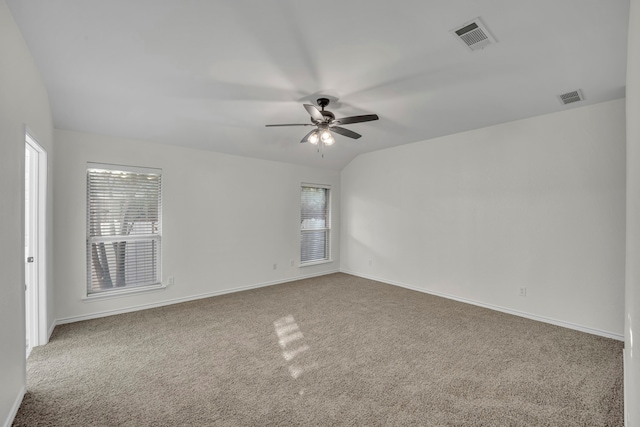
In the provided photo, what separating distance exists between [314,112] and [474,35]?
145cm

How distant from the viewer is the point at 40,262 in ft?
9.41

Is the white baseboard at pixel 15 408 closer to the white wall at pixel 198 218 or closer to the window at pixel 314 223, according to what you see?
the white wall at pixel 198 218

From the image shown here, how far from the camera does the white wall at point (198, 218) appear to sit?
3.45m

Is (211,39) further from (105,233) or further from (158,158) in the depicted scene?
(105,233)

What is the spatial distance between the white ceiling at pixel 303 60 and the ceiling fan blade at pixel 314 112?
29cm

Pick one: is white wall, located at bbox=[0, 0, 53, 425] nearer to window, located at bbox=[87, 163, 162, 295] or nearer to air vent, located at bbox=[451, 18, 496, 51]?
window, located at bbox=[87, 163, 162, 295]

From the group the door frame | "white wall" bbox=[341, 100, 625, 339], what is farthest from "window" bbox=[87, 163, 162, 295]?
"white wall" bbox=[341, 100, 625, 339]

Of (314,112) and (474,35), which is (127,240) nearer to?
(314,112)

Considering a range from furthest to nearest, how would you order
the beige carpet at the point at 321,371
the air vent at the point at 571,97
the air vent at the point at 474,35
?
the air vent at the point at 571,97 → the air vent at the point at 474,35 → the beige carpet at the point at 321,371

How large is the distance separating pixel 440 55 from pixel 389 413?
2.83m

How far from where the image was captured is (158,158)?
4035 millimetres

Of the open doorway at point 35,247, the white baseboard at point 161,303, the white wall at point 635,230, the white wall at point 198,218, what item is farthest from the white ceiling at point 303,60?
the white baseboard at point 161,303

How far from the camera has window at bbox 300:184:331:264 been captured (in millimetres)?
5891

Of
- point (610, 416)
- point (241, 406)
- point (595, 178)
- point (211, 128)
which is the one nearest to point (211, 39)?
point (211, 128)
